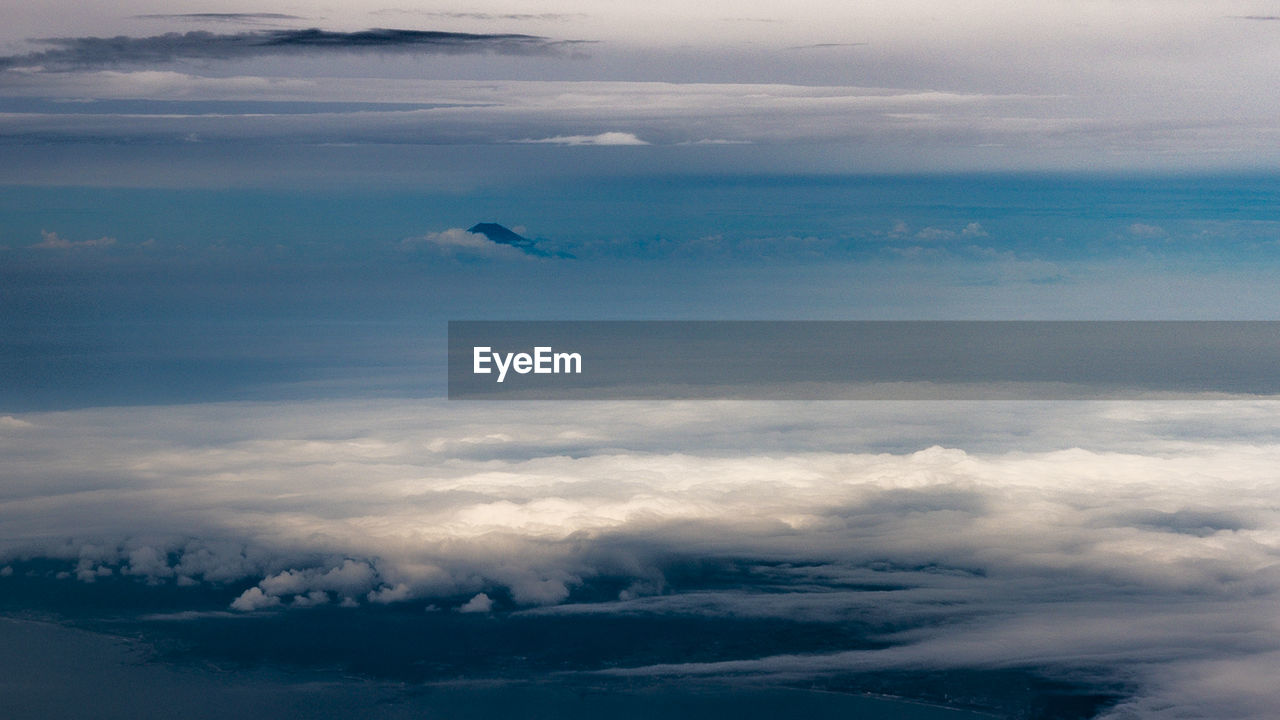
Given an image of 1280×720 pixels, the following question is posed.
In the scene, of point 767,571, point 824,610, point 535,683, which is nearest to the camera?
point 535,683

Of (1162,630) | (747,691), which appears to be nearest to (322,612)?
(747,691)

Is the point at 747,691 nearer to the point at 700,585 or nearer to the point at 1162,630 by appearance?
the point at 700,585

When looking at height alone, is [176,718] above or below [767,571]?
below

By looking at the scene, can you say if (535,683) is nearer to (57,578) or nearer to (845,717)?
(845,717)

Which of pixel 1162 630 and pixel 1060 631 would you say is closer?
pixel 1162 630

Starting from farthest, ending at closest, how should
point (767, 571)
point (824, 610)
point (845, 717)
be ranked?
point (767, 571) → point (824, 610) → point (845, 717)

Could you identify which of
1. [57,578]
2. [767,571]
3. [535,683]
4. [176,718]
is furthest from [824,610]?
[57,578]

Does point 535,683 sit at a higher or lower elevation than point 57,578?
lower

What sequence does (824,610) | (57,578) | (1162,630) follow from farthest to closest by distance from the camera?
(57,578)
(824,610)
(1162,630)

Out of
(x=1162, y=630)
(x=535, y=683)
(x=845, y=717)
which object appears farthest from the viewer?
(x=535, y=683)
